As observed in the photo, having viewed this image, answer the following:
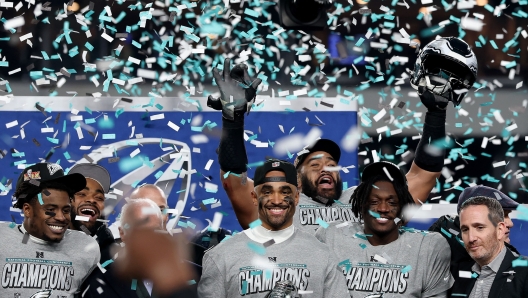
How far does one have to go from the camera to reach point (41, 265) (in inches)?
197

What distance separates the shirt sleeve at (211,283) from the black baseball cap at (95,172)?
1583 millimetres

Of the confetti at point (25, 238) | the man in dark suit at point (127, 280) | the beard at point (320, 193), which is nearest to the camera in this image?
the man in dark suit at point (127, 280)

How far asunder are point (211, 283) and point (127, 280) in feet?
1.84

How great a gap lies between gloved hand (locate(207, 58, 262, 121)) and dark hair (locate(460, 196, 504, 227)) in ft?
4.62

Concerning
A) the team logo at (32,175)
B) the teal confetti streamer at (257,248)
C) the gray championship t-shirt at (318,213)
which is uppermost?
the gray championship t-shirt at (318,213)

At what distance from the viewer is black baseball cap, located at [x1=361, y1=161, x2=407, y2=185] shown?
5211mm

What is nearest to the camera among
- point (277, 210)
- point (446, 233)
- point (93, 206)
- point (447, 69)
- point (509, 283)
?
point (509, 283)

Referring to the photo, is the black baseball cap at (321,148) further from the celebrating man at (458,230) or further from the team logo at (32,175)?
the team logo at (32,175)

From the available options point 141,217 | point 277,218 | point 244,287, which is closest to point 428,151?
point 277,218

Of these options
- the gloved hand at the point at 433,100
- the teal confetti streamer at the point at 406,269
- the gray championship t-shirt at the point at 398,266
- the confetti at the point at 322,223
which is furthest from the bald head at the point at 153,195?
the gloved hand at the point at 433,100

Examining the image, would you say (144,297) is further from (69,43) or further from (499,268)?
(69,43)

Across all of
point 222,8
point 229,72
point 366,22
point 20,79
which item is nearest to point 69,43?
point 20,79

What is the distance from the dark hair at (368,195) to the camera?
5152 millimetres

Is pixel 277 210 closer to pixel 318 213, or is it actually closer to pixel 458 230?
pixel 318 213
